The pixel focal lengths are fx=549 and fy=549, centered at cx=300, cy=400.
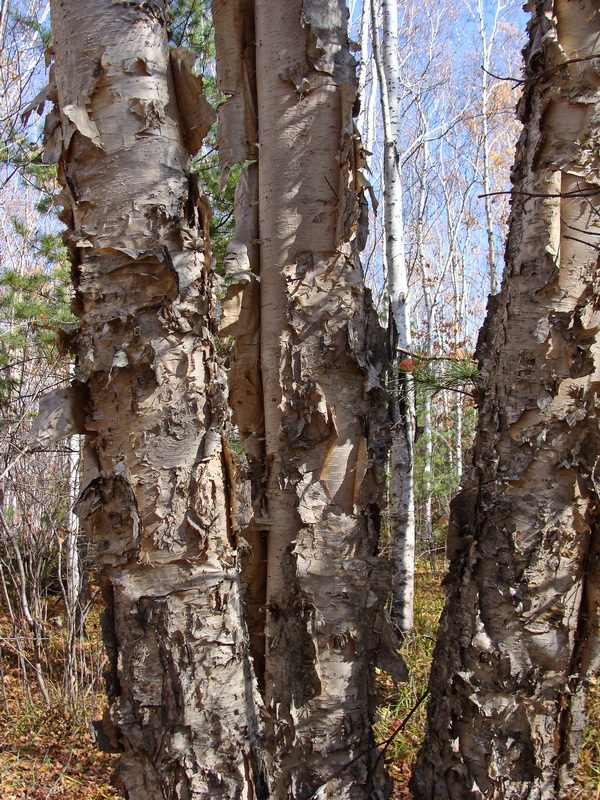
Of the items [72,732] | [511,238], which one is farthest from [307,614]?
[72,732]

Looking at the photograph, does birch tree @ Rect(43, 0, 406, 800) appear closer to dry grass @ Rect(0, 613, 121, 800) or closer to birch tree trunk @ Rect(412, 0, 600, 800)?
birch tree trunk @ Rect(412, 0, 600, 800)

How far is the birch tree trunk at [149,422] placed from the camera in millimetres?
1126

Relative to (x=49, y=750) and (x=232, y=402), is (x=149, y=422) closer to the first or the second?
(x=232, y=402)

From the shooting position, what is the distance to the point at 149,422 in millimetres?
1158

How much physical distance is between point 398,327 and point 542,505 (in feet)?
15.0

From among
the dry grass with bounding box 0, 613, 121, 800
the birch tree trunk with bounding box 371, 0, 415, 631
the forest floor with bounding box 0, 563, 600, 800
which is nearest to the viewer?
the forest floor with bounding box 0, 563, 600, 800

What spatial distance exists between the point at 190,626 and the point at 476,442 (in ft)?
2.81

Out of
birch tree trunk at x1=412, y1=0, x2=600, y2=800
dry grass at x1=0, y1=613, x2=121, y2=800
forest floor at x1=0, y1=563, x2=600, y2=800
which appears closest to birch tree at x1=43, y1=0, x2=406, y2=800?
birch tree trunk at x1=412, y1=0, x2=600, y2=800

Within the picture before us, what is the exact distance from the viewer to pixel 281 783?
135 centimetres

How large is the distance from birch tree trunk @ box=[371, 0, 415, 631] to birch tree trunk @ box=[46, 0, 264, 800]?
13.1 feet

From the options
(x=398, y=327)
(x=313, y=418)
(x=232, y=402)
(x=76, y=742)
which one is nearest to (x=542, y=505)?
(x=313, y=418)

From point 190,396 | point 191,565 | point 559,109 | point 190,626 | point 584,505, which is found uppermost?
point 559,109

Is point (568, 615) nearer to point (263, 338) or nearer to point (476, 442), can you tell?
point (476, 442)

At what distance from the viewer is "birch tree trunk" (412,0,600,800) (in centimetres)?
130
